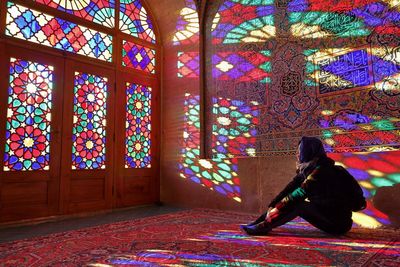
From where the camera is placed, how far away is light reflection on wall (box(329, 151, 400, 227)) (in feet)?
9.48

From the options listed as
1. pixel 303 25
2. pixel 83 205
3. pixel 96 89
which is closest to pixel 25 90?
pixel 96 89

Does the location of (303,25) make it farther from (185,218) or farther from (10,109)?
A: (10,109)

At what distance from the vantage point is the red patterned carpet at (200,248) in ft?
6.57

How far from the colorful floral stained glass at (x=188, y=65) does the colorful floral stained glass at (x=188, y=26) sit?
0.21 meters

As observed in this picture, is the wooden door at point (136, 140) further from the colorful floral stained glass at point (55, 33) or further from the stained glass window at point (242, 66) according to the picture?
the stained glass window at point (242, 66)

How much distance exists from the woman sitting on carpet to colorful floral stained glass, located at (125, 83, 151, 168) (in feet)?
8.72

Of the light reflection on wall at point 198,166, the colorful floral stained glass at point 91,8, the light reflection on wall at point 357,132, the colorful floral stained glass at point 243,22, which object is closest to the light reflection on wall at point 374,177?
the light reflection on wall at point 357,132

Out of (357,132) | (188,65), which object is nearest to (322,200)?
(357,132)

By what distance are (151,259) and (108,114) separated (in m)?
2.88

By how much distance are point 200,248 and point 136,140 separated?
9.34 ft

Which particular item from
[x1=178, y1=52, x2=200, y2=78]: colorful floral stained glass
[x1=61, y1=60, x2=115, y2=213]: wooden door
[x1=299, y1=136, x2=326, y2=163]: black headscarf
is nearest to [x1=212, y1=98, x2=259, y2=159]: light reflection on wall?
[x1=178, y1=52, x2=200, y2=78]: colorful floral stained glass

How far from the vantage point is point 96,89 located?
14.6ft

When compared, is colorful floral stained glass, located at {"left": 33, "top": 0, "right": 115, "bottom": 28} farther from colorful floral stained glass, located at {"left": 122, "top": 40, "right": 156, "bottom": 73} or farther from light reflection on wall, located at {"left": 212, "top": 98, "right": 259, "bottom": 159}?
light reflection on wall, located at {"left": 212, "top": 98, "right": 259, "bottom": 159}

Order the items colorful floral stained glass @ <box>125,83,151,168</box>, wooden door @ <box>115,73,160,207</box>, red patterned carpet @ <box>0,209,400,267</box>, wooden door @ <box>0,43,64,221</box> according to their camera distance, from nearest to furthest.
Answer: red patterned carpet @ <box>0,209,400,267</box>, wooden door @ <box>0,43,64,221</box>, wooden door @ <box>115,73,160,207</box>, colorful floral stained glass @ <box>125,83,151,168</box>
